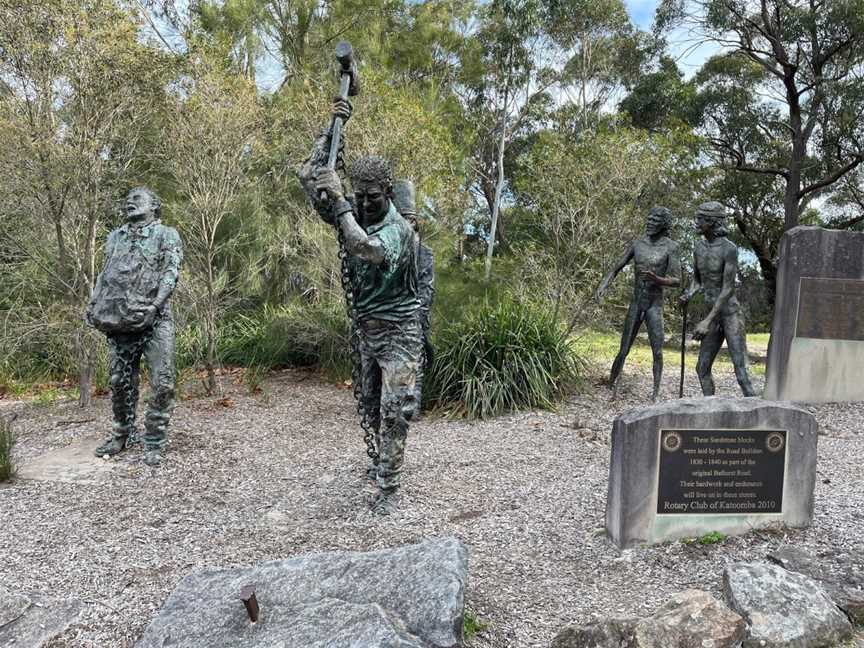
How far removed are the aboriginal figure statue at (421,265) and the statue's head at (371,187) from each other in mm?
1780

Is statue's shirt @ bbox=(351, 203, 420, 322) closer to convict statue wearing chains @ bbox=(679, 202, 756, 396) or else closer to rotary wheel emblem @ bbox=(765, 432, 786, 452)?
rotary wheel emblem @ bbox=(765, 432, 786, 452)

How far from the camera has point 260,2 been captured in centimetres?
1527

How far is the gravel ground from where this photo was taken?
10.2ft

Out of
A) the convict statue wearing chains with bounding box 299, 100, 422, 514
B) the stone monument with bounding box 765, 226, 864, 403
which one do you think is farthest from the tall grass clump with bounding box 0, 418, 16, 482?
the stone monument with bounding box 765, 226, 864, 403

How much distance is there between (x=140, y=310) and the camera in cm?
488

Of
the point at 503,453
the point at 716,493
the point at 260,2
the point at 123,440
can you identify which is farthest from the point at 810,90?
the point at 123,440

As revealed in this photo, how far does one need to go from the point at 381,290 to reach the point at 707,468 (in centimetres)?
211

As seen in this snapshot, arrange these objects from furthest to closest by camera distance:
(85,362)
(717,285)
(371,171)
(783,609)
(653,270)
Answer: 1. (85,362)
2. (653,270)
3. (717,285)
4. (371,171)
5. (783,609)

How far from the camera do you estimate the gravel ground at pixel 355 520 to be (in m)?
3.12

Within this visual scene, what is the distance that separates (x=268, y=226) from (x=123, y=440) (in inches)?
264

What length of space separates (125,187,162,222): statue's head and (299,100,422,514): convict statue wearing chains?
1844mm

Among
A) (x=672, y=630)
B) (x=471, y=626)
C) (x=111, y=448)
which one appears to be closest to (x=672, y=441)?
(x=672, y=630)

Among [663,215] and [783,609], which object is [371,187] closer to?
[783,609]

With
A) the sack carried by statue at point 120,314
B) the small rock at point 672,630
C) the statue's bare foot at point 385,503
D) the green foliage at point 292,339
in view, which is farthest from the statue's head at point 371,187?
the green foliage at point 292,339
